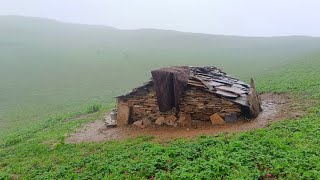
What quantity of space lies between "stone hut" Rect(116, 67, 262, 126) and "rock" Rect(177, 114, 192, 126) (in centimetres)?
10

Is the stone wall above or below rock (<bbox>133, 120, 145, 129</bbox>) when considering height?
above

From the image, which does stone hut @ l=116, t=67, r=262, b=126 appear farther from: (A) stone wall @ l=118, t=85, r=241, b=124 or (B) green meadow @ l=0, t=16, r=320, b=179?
(B) green meadow @ l=0, t=16, r=320, b=179

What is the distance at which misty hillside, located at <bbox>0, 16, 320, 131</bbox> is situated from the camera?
44.9 metres

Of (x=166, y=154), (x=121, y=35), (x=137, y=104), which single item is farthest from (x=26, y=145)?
(x=121, y=35)

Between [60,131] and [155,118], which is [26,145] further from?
[155,118]

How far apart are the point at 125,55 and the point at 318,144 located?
59.3 m

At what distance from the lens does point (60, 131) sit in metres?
21.0

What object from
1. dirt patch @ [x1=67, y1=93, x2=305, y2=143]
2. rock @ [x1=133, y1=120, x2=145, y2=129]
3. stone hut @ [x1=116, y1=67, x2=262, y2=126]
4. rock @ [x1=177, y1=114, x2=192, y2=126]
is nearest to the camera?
dirt patch @ [x1=67, y1=93, x2=305, y2=143]

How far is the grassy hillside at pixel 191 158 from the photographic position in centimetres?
1038

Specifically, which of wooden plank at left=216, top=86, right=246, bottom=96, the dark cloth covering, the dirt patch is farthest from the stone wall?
wooden plank at left=216, top=86, right=246, bottom=96

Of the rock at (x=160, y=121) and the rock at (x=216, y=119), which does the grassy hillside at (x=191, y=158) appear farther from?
the rock at (x=216, y=119)

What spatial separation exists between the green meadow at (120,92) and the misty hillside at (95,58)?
0.60 feet

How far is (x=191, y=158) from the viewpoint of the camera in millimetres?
12039

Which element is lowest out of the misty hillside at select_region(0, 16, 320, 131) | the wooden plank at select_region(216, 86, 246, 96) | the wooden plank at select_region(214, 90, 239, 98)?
the misty hillside at select_region(0, 16, 320, 131)
